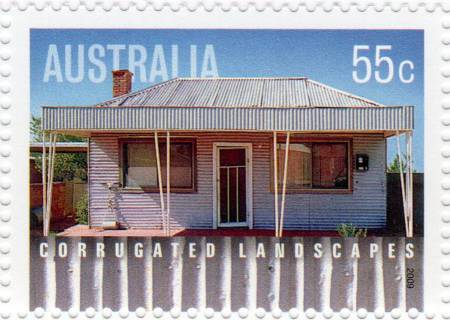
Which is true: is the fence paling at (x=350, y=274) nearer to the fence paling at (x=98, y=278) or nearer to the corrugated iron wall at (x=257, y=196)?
the fence paling at (x=98, y=278)

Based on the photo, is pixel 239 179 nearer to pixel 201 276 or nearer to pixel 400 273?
pixel 201 276

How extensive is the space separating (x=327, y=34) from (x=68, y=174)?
152 inches

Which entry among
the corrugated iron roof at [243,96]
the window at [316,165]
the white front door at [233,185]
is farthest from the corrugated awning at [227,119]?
the white front door at [233,185]

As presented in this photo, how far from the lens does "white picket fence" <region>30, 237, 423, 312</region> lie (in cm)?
352

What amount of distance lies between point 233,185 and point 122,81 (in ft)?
12.8

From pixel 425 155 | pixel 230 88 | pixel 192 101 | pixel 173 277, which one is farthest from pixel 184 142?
pixel 425 155

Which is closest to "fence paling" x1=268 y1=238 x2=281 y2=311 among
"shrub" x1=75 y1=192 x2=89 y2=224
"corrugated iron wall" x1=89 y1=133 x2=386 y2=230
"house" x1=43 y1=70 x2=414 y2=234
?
"shrub" x1=75 y1=192 x2=89 y2=224

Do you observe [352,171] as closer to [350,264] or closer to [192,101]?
[192,101]

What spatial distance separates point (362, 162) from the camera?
7562mm

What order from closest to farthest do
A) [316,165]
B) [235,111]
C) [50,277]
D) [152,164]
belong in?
[50,277] → [235,111] → [316,165] → [152,164]

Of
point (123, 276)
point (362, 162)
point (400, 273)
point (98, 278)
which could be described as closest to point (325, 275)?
point (400, 273)

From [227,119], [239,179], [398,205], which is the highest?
[227,119]

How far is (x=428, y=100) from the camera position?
3303mm

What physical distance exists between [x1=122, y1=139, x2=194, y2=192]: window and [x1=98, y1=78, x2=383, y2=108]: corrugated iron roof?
2.30 m
